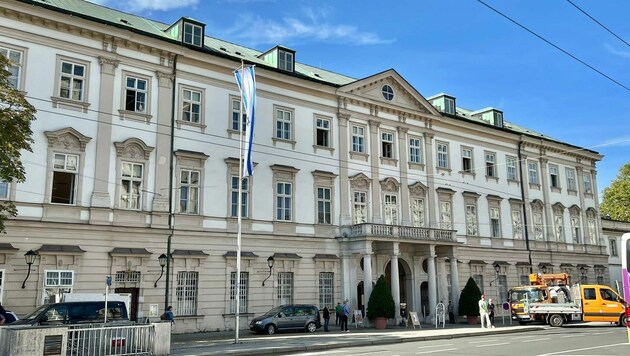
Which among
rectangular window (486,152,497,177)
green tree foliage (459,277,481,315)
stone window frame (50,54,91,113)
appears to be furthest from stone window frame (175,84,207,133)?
rectangular window (486,152,497,177)

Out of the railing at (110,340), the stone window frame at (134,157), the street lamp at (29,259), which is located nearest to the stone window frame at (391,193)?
the stone window frame at (134,157)

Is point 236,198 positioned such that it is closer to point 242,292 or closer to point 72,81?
point 242,292

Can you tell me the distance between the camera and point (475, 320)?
37344 millimetres

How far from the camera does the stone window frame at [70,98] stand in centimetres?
2600

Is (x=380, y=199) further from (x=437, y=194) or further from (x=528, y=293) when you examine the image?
(x=528, y=293)

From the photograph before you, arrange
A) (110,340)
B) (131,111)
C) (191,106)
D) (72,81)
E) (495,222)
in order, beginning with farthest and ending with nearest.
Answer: (495,222) → (191,106) → (131,111) → (72,81) → (110,340)

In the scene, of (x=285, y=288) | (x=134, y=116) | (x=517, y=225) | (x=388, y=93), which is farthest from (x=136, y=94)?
(x=517, y=225)

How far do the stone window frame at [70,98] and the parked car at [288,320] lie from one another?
13.2 meters

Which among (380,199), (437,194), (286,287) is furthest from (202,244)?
(437,194)

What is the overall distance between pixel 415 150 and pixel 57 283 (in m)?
25.1

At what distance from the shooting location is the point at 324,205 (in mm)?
34781

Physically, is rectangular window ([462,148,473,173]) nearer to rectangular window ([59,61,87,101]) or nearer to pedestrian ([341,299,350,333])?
pedestrian ([341,299,350,333])

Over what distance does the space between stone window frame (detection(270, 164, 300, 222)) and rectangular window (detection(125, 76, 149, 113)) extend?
7.92 m

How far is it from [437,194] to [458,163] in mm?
3786
